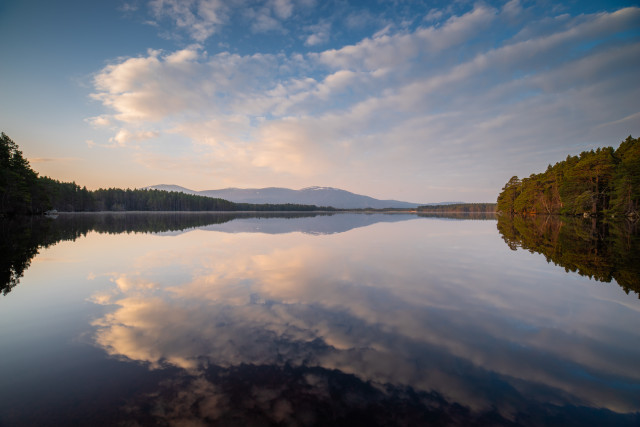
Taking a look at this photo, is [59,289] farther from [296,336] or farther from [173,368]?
[296,336]

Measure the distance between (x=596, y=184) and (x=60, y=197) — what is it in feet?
566

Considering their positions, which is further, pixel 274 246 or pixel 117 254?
pixel 274 246

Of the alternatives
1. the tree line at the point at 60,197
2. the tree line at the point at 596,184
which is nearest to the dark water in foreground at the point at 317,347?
the tree line at the point at 596,184

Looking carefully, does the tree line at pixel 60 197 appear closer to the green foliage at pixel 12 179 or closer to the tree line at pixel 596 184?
the green foliage at pixel 12 179

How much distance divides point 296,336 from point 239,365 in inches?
65.5

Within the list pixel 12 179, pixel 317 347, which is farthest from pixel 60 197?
pixel 317 347

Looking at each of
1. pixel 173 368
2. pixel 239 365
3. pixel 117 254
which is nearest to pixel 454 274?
pixel 239 365

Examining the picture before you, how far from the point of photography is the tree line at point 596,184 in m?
47.1

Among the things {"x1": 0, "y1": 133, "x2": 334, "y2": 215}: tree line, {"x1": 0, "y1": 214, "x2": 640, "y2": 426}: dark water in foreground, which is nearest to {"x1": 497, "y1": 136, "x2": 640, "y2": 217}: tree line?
{"x1": 0, "y1": 214, "x2": 640, "y2": 426}: dark water in foreground

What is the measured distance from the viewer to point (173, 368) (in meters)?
5.37

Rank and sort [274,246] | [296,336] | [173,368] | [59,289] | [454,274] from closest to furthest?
[173,368] < [296,336] < [59,289] < [454,274] < [274,246]

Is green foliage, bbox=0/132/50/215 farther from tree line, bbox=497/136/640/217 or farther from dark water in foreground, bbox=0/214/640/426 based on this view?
tree line, bbox=497/136/640/217

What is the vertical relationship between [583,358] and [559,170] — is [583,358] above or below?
below

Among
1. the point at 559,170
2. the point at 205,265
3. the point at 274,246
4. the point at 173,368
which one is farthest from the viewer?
the point at 559,170
